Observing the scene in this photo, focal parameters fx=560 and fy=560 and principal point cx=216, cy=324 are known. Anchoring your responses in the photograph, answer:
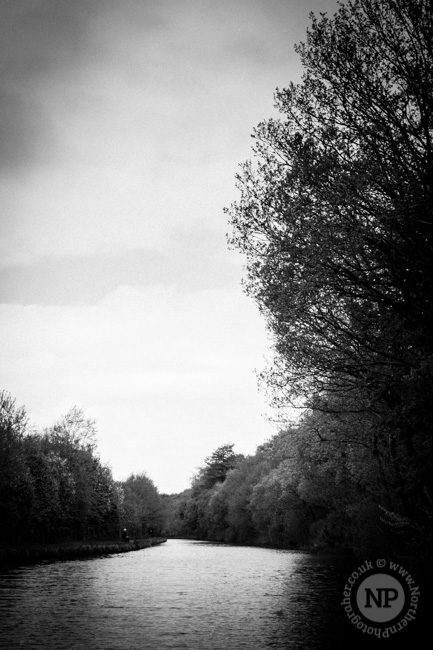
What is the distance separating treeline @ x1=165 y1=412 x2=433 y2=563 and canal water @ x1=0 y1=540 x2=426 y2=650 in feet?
12.9

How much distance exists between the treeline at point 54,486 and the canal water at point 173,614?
19.6 metres

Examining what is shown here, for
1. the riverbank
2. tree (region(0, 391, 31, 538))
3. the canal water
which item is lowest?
the riverbank

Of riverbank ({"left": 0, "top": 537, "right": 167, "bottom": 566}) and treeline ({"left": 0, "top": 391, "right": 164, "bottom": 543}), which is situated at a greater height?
treeline ({"left": 0, "top": 391, "right": 164, "bottom": 543})

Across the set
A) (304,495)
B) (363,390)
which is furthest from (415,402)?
(304,495)

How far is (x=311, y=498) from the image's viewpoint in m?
60.5

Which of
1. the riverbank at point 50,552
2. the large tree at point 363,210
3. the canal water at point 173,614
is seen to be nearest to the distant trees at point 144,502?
the riverbank at point 50,552

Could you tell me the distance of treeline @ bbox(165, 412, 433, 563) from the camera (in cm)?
2707

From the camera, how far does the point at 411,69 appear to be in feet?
52.2

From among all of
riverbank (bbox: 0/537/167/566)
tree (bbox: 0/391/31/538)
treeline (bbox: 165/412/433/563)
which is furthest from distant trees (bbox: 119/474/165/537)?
tree (bbox: 0/391/31/538)

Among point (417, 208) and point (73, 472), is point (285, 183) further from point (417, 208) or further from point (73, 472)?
point (73, 472)

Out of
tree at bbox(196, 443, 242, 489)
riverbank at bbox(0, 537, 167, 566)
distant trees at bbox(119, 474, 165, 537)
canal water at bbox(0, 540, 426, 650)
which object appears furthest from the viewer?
tree at bbox(196, 443, 242, 489)

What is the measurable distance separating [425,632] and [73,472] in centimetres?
5844

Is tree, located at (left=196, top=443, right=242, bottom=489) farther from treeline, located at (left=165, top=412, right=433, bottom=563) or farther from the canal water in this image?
the canal water

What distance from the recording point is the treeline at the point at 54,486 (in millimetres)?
47438
